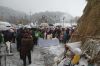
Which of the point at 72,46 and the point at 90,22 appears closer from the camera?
the point at 72,46

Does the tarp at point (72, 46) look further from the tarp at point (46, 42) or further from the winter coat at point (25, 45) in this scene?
the tarp at point (46, 42)

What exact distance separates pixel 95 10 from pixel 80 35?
1.95 meters

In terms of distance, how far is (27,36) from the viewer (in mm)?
17094

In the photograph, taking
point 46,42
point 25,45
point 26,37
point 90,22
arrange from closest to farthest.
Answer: point 25,45 < point 26,37 < point 90,22 < point 46,42

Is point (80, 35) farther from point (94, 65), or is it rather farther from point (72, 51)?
point (94, 65)

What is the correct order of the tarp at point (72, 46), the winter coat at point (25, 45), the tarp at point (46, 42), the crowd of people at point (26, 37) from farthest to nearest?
1. the tarp at point (46, 42)
2. the crowd of people at point (26, 37)
3. the winter coat at point (25, 45)
4. the tarp at point (72, 46)

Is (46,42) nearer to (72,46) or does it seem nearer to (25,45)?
(25,45)

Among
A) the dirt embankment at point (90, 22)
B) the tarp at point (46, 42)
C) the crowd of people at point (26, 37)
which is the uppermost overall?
the dirt embankment at point (90, 22)

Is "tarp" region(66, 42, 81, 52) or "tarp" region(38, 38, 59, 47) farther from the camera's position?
"tarp" region(38, 38, 59, 47)

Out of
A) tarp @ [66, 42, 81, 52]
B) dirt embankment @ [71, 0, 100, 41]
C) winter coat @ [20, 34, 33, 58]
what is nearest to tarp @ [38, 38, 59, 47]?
dirt embankment @ [71, 0, 100, 41]

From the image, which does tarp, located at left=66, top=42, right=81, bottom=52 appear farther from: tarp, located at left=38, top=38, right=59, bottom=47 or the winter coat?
tarp, located at left=38, top=38, right=59, bottom=47

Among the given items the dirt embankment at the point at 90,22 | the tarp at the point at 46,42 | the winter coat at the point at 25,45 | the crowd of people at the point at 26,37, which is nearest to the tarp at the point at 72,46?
the dirt embankment at the point at 90,22

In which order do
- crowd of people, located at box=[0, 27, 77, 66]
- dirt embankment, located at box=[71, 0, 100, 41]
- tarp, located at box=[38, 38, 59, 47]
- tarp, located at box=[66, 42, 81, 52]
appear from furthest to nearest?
tarp, located at box=[38, 38, 59, 47] < dirt embankment, located at box=[71, 0, 100, 41] < crowd of people, located at box=[0, 27, 77, 66] < tarp, located at box=[66, 42, 81, 52]

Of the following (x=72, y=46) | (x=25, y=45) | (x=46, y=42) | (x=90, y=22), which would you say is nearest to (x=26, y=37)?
(x=25, y=45)
